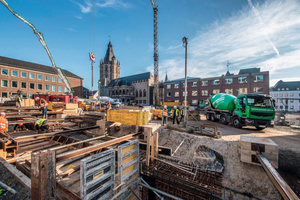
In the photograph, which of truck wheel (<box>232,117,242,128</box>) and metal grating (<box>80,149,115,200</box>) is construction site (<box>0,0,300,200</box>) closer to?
metal grating (<box>80,149,115,200</box>)

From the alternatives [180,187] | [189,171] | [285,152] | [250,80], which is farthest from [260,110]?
[250,80]

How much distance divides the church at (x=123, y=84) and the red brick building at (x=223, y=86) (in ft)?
53.9

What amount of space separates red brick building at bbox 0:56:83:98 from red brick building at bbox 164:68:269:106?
41.2m

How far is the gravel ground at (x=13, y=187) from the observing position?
255 cm

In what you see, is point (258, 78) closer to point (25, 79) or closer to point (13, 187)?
point (13, 187)

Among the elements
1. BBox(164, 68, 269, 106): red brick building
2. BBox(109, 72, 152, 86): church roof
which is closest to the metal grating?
BBox(164, 68, 269, 106): red brick building

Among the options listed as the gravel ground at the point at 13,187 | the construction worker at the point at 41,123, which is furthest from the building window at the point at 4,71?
the gravel ground at the point at 13,187

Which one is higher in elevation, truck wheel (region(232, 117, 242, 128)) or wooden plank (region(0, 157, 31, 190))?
wooden plank (region(0, 157, 31, 190))

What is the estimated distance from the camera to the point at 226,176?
21.0 ft

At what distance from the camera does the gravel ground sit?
100 inches

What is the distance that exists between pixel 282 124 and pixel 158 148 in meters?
16.0

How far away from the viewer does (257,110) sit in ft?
33.6

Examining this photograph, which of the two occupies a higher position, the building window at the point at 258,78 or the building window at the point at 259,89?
the building window at the point at 258,78

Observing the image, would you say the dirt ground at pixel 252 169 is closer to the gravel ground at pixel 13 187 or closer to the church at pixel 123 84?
the gravel ground at pixel 13 187
